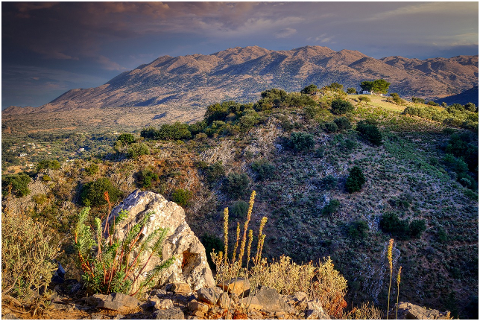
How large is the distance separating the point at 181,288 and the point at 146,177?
16.5 m

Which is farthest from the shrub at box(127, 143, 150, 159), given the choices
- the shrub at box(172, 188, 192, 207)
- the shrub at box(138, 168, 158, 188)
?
the shrub at box(172, 188, 192, 207)

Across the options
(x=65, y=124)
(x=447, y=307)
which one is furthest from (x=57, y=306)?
(x=65, y=124)

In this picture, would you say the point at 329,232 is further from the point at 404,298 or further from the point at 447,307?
the point at 447,307

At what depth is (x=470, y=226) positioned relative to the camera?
15.0 metres

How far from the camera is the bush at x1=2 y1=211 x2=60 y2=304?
4488 millimetres

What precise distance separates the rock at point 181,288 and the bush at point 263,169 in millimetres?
15872

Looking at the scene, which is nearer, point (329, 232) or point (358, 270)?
point (358, 270)

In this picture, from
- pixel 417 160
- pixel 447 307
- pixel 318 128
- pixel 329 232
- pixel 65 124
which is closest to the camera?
pixel 447 307

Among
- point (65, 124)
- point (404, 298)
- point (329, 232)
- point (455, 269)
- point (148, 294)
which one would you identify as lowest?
point (404, 298)

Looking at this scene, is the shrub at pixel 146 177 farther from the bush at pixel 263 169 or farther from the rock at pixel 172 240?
the rock at pixel 172 240

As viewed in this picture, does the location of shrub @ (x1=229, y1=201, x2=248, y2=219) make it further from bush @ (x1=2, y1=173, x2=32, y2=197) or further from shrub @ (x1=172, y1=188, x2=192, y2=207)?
bush @ (x1=2, y1=173, x2=32, y2=197)

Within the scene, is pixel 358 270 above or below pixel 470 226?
below

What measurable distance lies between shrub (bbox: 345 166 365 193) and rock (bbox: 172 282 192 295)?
605 inches

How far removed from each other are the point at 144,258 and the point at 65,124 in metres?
120
